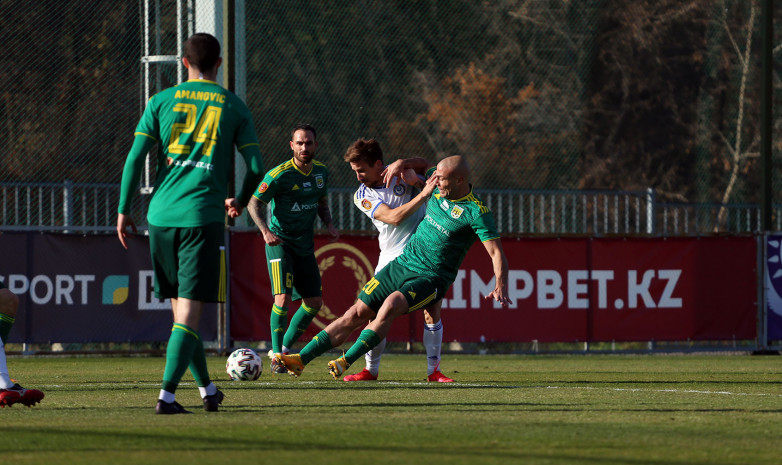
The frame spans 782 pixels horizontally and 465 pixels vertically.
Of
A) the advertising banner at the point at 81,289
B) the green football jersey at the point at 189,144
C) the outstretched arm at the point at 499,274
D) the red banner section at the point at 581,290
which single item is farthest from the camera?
the red banner section at the point at 581,290

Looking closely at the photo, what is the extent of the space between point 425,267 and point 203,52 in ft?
9.00

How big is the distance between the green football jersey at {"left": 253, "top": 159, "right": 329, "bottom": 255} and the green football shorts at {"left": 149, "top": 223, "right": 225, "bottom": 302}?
12.8 ft

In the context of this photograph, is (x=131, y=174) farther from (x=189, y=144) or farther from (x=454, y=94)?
(x=454, y=94)

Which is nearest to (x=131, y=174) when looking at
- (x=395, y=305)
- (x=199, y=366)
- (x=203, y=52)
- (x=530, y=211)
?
(x=203, y=52)

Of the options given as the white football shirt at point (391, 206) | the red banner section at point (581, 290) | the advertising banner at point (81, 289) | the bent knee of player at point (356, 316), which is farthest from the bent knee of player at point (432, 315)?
the advertising banner at point (81, 289)

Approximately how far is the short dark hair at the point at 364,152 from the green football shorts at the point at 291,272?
4.41 ft

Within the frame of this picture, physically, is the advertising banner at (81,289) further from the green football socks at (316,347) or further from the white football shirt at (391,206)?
the green football socks at (316,347)

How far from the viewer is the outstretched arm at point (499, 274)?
8.13m

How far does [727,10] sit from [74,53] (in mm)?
12873

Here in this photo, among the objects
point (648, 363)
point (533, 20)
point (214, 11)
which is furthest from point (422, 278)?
point (533, 20)

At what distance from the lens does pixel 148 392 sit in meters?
8.47

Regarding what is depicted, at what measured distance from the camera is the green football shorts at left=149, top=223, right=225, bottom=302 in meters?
6.52

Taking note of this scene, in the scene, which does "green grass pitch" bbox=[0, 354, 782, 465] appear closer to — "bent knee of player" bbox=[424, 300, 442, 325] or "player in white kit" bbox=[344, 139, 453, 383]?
"player in white kit" bbox=[344, 139, 453, 383]

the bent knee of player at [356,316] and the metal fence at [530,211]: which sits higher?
the metal fence at [530,211]
